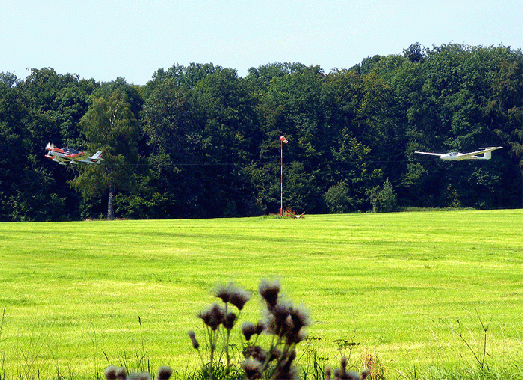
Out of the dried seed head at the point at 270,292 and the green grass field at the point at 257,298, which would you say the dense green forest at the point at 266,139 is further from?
the dried seed head at the point at 270,292

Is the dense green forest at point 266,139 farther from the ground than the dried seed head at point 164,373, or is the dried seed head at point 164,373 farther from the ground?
the dense green forest at point 266,139

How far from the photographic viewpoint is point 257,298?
4020 millimetres

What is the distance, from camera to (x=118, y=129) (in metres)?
66.1

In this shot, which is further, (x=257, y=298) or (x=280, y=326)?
(x=257, y=298)

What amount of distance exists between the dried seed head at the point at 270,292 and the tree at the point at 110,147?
210 feet

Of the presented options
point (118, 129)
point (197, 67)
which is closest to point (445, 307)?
point (118, 129)

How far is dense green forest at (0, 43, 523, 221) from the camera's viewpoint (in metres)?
66.0

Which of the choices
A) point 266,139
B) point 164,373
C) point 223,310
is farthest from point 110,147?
point 164,373

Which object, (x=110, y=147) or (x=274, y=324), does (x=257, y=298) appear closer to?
(x=274, y=324)

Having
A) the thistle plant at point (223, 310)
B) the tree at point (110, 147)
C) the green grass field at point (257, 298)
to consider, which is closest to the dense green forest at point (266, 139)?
the tree at point (110, 147)

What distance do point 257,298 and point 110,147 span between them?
63257mm

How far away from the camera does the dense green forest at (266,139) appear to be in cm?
6600

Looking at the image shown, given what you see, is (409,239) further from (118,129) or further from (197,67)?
(197,67)

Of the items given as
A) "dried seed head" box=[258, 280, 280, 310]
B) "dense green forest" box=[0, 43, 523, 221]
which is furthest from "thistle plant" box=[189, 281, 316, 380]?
"dense green forest" box=[0, 43, 523, 221]
